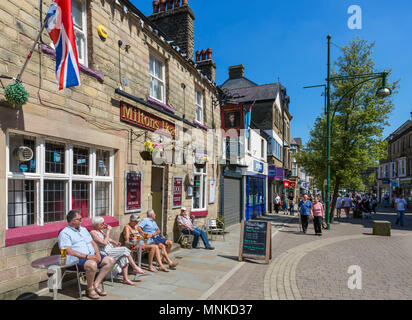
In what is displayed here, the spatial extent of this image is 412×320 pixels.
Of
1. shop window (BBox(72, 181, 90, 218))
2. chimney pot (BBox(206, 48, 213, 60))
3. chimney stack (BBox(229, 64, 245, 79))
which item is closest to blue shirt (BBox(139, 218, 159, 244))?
shop window (BBox(72, 181, 90, 218))

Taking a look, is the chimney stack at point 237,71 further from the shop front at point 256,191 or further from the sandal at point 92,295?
the sandal at point 92,295

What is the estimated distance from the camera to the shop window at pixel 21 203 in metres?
4.54

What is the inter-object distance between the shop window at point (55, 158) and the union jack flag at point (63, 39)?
1.34 metres

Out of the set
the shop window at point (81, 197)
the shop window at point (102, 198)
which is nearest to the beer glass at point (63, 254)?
the shop window at point (81, 197)

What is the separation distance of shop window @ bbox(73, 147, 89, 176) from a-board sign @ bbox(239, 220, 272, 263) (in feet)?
14.7

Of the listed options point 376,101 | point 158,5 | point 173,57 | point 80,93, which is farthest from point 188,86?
point 376,101

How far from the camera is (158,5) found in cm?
1173

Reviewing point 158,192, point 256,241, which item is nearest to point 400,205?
point 256,241

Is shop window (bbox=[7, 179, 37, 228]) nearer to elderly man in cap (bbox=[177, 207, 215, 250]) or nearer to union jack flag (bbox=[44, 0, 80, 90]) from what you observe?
union jack flag (bbox=[44, 0, 80, 90])

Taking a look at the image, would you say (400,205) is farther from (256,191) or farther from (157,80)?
(157,80)

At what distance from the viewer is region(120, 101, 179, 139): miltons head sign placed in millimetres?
6863

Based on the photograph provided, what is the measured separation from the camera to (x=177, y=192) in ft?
30.8

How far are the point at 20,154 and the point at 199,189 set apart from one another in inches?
299
